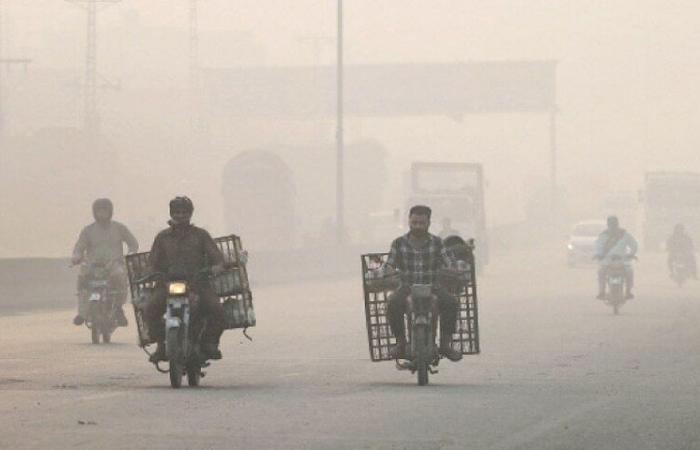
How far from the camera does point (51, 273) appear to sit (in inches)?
1545

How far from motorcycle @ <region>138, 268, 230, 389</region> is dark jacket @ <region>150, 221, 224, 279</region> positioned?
8cm

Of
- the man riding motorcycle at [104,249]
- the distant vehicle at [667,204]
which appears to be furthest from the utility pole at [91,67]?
the man riding motorcycle at [104,249]

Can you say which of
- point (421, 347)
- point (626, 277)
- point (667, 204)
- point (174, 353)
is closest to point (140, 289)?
point (174, 353)

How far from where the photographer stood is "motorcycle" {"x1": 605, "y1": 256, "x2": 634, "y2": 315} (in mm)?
33594

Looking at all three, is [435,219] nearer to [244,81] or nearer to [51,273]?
[51,273]

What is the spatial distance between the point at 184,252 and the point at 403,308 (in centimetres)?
192

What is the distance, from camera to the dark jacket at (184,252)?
16484 millimetres

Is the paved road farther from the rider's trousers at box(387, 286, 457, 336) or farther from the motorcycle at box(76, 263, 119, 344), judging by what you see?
the rider's trousers at box(387, 286, 457, 336)

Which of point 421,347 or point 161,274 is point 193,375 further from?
point 421,347

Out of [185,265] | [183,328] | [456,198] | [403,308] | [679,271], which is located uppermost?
[456,198]

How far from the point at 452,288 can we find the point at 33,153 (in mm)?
102448

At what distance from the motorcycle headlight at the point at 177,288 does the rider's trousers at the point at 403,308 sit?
1823 millimetres

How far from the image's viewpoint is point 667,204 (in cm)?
7756

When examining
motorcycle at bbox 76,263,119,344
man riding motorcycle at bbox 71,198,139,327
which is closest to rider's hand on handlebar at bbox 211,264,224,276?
man riding motorcycle at bbox 71,198,139,327
